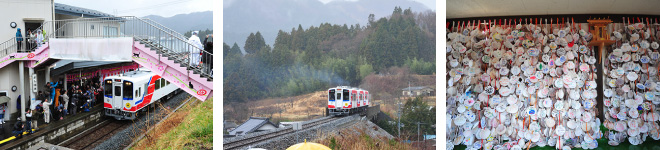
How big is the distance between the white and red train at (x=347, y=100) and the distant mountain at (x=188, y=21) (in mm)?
1635

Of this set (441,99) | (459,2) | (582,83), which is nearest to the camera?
(441,99)

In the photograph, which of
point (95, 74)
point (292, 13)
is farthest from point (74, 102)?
point (292, 13)

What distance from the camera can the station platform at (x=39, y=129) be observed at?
4289 mm

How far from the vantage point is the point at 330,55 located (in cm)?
527

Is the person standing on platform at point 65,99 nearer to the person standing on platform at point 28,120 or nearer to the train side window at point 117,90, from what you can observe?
the person standing on platform at point 28,120

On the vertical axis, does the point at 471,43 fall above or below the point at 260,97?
above

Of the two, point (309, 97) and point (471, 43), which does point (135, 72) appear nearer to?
point (309, 97)

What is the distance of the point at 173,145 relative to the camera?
423 cm

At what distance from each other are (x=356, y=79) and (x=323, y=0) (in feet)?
3.10

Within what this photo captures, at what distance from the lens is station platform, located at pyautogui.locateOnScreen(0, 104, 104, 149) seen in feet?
14.1

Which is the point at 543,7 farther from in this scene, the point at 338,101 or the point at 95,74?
the point at 95,74

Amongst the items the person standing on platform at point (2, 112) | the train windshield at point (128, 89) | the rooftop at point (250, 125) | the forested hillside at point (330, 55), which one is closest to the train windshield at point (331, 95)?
the forested hillside at point (330, 55)

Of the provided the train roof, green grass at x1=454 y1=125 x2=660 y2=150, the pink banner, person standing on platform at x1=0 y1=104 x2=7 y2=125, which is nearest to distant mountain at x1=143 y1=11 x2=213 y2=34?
the train roof

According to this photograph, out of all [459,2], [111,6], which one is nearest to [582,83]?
[459,2]
